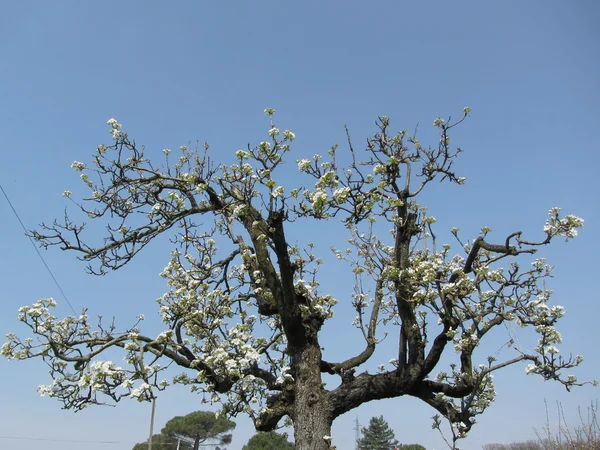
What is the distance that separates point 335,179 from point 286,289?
2148mm

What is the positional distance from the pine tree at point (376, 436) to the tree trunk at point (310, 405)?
65154 millimetres

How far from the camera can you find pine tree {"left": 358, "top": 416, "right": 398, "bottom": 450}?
218 ft

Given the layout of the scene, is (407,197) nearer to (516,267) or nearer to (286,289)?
(516,267)

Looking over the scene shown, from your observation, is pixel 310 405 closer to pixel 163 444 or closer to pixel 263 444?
pixel 263 444

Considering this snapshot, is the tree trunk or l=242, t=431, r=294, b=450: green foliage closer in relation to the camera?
the tree trunk

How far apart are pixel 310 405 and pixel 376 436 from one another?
67.4 m

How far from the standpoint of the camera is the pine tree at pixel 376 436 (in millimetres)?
66500

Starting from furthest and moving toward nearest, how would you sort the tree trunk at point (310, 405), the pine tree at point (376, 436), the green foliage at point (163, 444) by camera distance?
the pine tree at point (376, 436) < the green foliage at point (163, 444) < the tree trunk at point (310, 405)

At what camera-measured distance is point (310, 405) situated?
7.30 meters

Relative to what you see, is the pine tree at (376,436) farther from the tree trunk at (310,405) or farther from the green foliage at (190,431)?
the tree trunk at (310,405)

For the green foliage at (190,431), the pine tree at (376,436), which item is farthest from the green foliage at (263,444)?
the pine tree at (376,436)

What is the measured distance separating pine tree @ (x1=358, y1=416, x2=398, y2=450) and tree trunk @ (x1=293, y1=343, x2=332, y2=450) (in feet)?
214

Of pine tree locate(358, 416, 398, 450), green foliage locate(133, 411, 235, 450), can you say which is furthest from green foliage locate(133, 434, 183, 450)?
pine tree locate(358, 416, 398, 450)

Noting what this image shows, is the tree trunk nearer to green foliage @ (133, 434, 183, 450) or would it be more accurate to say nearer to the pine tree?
green foliage @ (133, 434, 183, 450)
